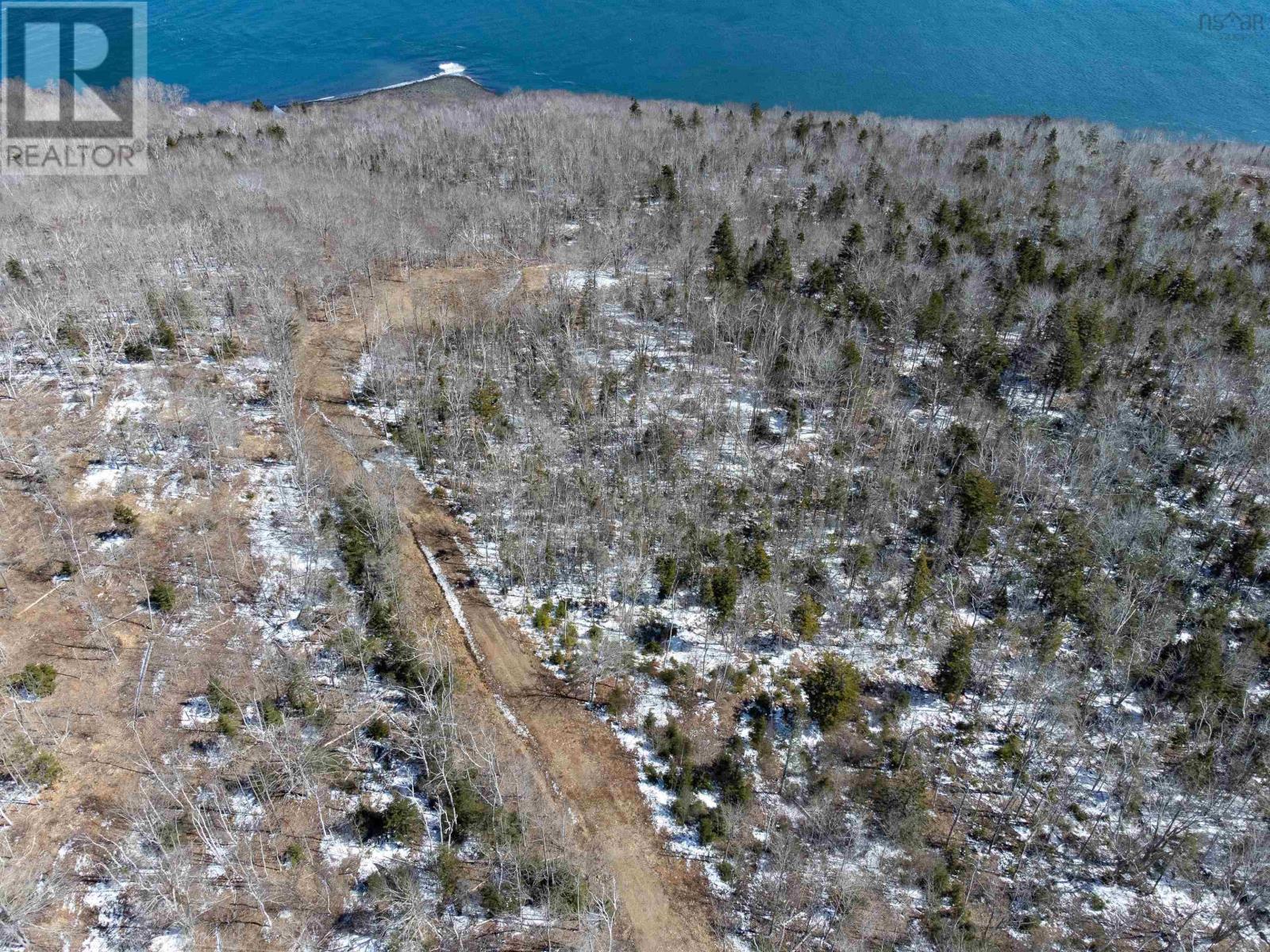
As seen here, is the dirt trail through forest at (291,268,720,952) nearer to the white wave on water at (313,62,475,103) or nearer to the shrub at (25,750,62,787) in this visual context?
the shrub at (25,750,62,787)

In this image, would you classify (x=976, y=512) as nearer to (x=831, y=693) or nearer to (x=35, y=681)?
(x=831, y=693)

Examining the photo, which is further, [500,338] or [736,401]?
[500,338]

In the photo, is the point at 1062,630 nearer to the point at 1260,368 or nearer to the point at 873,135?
the point at 1260,368

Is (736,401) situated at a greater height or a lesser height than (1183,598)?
greater

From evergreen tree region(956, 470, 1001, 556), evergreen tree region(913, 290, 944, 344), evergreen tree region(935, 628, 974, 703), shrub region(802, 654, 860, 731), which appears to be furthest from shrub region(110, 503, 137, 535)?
evergreen tree region(913, 290, 944, 344)

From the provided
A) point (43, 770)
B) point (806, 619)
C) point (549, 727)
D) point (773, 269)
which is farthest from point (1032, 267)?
point (43, 770)

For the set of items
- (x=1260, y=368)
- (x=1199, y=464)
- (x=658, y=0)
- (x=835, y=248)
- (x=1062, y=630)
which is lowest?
(x=1062, y=630)

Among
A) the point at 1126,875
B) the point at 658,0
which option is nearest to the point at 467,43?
the point at 658,0
